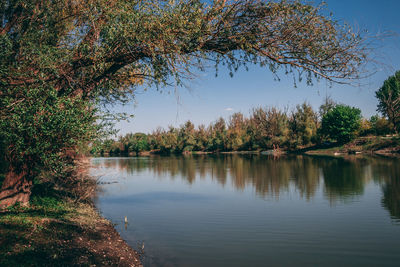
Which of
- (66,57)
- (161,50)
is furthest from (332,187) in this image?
(66,57)

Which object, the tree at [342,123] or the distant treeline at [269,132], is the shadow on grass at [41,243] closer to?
the distant treeline at [269,132]

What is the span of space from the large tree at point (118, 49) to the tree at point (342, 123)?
5839cm

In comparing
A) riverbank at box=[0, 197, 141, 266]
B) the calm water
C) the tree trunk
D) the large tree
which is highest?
the large tree

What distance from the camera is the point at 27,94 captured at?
27.0ft

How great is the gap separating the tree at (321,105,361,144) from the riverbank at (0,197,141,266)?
5986 centimetres

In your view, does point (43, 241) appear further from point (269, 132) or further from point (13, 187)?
point (269, 132)

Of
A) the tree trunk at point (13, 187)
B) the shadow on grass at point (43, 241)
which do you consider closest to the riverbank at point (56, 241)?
the shadow on grass at point (43, 241)

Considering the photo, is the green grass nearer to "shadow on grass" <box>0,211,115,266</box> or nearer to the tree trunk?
"shadow on grass" <box>0,211,115,266</box>

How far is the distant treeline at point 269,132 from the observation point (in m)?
62.3

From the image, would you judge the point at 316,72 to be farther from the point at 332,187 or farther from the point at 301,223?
the point at 332,187

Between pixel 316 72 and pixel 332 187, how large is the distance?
1635 centimetres

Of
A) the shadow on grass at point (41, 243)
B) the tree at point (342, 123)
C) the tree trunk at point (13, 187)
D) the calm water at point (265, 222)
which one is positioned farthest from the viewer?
the tree at point (342, 123)

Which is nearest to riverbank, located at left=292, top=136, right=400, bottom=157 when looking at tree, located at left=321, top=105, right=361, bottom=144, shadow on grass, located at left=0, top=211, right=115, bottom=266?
tree, located at left=321, top=105, right=361, bottom=144

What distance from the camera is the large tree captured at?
8078mm
